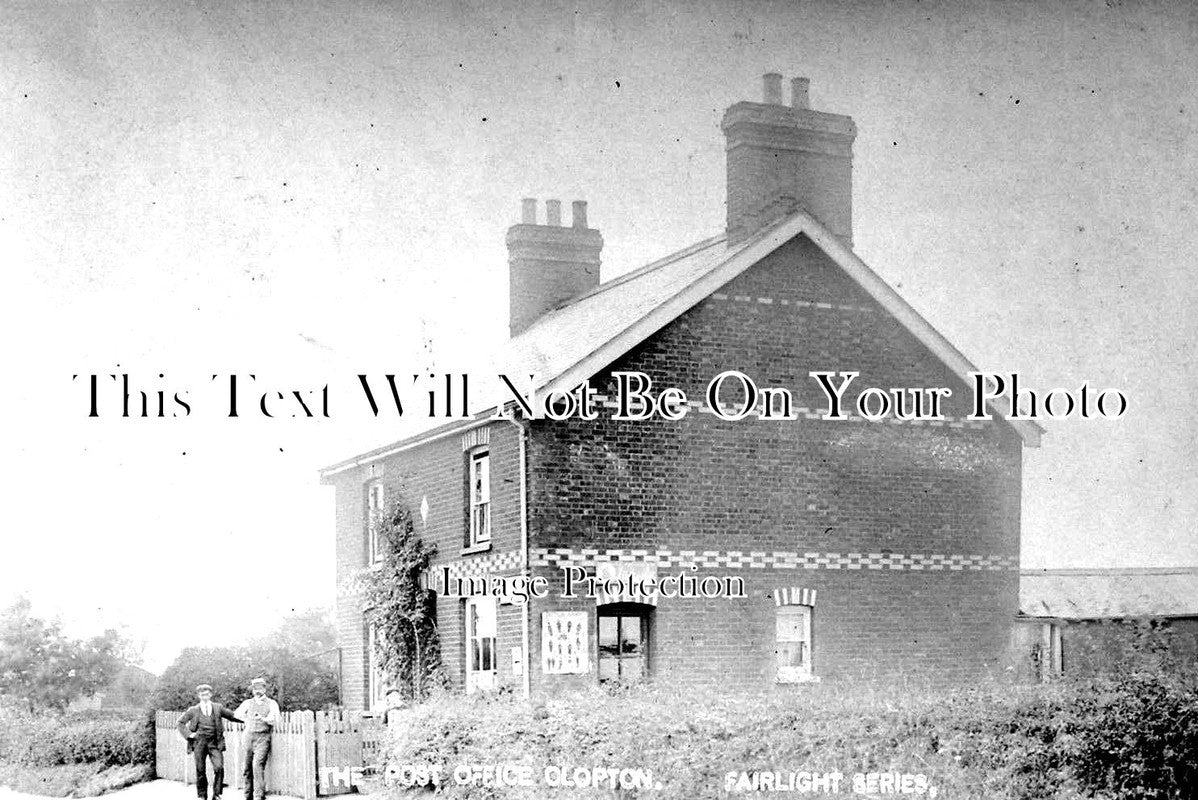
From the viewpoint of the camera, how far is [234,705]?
76.0 ft

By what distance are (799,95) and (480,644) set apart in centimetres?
876

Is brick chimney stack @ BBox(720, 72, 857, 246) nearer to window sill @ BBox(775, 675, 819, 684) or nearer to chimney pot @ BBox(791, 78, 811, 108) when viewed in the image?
chimney pot @ BBox(791, 78, 811, 108)

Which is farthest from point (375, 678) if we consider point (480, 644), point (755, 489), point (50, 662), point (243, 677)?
point (755, 489)

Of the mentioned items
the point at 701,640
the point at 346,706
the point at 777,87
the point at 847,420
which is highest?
the point at 777,87

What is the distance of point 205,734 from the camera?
59.0 ft

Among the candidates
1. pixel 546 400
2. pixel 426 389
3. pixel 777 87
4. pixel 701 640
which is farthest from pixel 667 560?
pixel 777 87

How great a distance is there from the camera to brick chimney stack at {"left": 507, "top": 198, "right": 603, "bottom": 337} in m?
26.4

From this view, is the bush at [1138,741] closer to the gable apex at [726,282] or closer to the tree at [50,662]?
the gable apex at [726,282]

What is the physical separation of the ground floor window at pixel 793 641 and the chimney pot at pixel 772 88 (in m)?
6.79

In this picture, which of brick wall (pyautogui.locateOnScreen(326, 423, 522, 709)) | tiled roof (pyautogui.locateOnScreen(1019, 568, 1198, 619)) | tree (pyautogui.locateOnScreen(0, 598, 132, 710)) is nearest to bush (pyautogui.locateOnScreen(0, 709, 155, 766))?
tree (pyautogui.locateOnScreen(0, 598, 132, 710))

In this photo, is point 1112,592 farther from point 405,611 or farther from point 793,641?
point 405,611

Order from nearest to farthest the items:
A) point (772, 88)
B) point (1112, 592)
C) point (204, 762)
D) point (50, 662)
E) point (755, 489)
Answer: point (204, 762), point (772, 88), point (755, 489), point (50, 662), point (1112, 592)

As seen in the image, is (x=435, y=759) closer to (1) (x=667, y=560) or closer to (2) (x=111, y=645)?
(1) (x=667, y=560)

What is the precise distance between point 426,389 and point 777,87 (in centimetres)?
608
